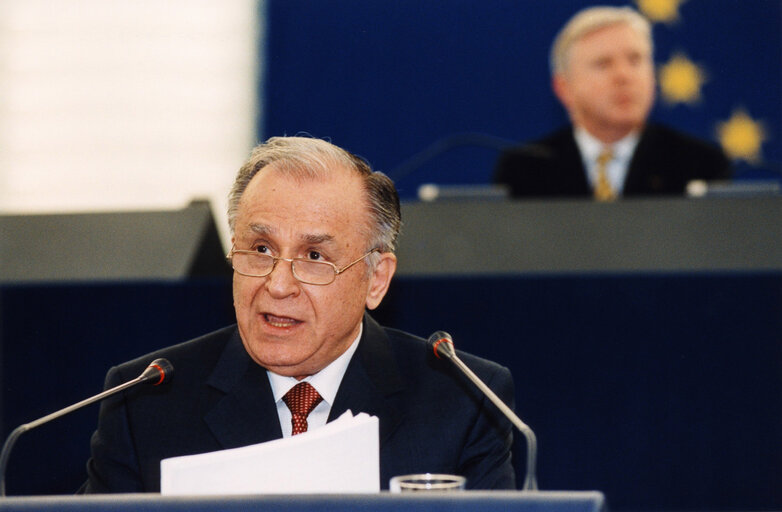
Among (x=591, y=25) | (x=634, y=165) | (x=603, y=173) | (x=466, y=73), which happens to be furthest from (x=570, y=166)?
(x=466, y=73)

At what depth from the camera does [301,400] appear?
2000 mm

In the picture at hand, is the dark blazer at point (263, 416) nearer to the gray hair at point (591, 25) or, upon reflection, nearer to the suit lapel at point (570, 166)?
the suit lapel at point (570, 166)

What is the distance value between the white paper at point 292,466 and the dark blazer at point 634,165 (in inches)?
113

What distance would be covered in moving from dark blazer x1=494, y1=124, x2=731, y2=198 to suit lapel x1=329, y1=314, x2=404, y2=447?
2.32 metres

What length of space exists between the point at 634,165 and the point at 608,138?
0.15 metres

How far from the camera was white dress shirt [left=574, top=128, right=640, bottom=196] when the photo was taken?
14.1 feet

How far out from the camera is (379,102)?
508 cm

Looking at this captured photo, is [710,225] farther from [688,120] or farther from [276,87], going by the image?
[276,87]

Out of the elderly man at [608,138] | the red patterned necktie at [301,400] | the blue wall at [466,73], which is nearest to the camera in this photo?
the red patterned necktie at [301,400]

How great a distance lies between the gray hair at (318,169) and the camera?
6.40 feet

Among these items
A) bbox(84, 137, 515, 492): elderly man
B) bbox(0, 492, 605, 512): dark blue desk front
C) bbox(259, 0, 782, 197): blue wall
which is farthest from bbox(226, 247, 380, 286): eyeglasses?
bbox(259, 0, 782, 197): blue wall

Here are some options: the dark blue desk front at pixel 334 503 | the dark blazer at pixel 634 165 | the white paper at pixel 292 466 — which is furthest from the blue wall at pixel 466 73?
the dark blue desk front at pixel 334 503

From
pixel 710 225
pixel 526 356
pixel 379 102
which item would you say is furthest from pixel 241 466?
pixel 379 102

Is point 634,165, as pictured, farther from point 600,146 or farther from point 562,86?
point 562,86
